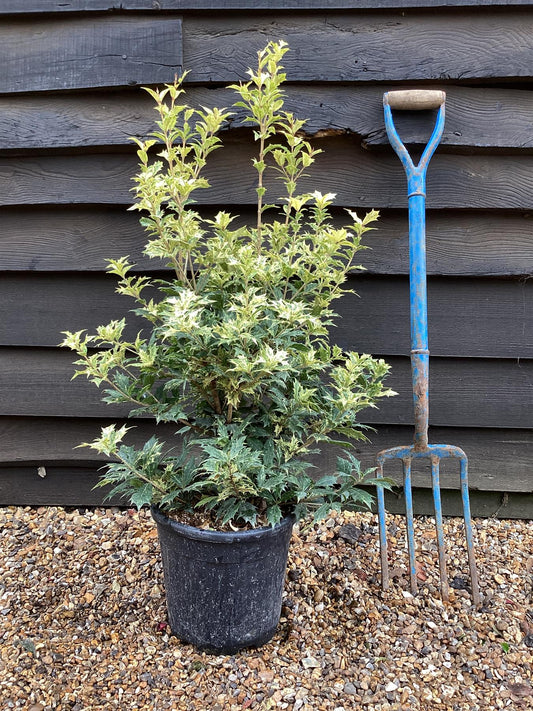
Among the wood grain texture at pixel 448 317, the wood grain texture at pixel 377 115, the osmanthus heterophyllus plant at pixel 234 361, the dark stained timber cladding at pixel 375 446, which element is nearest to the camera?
the osmanthus heterophyllus plant at pixel 234 361

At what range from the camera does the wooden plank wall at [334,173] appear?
1.71 meters

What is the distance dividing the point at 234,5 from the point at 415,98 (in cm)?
64

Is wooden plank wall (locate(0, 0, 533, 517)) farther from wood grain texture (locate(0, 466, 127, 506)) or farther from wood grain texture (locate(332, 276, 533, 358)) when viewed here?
wood grain texture (locate(0, 466, 127, 506))

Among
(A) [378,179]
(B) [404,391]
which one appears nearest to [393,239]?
(A) [378,179]

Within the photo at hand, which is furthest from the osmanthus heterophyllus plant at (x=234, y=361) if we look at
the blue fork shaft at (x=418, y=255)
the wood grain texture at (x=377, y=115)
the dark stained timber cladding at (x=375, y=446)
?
the dark stained timber cladding at (x=375, y=446)

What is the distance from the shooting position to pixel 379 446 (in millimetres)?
1974

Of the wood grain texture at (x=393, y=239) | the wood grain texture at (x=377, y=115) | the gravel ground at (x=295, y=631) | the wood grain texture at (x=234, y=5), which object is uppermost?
the wood grain texture at (x=234, y=5)

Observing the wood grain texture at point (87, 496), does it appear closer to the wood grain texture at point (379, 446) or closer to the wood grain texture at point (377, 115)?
the wood grain texture at point (379, 446)

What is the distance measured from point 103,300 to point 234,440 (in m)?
0.93

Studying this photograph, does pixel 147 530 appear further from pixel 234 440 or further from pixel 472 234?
pixel 472 234

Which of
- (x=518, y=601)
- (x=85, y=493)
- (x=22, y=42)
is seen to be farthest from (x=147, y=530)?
(x=22, y=42)

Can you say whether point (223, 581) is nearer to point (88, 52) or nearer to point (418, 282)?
point (418, 282)

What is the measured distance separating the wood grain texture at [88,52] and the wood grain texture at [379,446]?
1.17 meters

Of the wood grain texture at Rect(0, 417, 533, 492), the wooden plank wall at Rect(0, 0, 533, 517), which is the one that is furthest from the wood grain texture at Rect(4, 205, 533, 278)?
the wood grain texture at Rect(0, 417, 533, 492)
